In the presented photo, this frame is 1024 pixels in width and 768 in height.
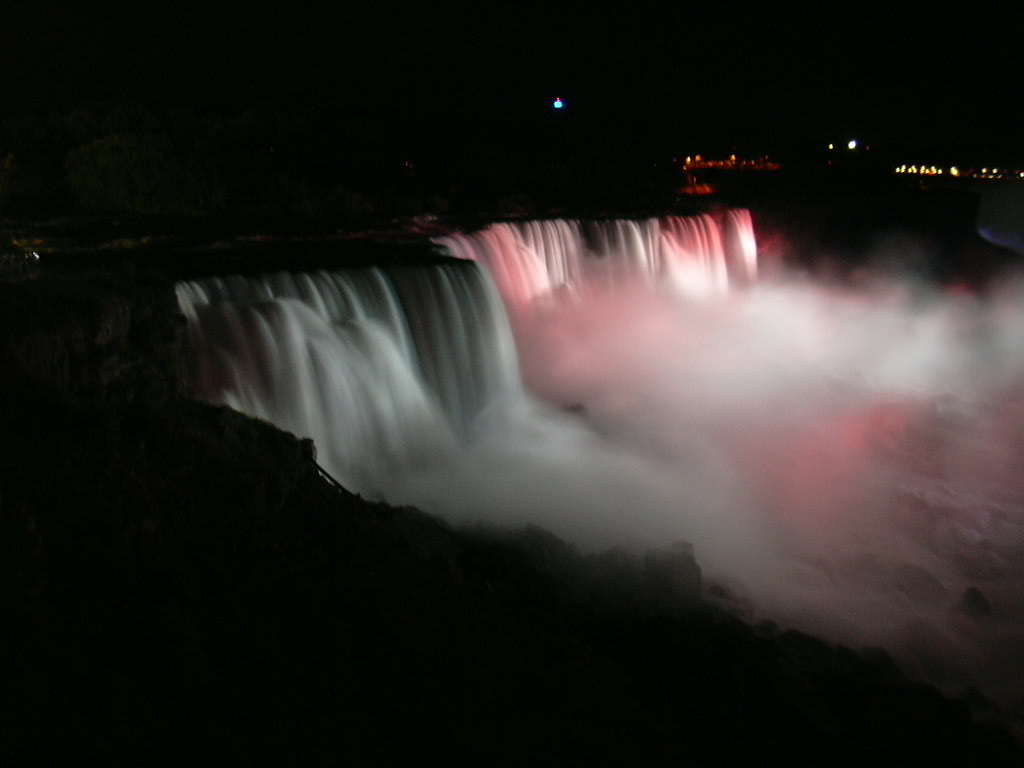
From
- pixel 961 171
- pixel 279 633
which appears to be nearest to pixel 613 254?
pixel 279 633

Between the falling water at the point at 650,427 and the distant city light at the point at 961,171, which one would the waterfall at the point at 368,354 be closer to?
the falling water at the point at 650,427

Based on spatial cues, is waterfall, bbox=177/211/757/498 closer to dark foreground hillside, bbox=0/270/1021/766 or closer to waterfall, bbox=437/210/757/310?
waterfall, bbox=437/210/757/310

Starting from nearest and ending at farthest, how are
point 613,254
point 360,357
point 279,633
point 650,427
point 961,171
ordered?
point 279,633 < point 360,357 < point 650,427 < point 613,254 < point 961,171

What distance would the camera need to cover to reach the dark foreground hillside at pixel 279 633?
302 centimetres

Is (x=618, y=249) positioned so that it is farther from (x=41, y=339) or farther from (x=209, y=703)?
(x=209, y=703)

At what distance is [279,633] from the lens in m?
3.51

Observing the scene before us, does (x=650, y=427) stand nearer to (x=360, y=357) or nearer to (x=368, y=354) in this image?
(x=368, y=354)

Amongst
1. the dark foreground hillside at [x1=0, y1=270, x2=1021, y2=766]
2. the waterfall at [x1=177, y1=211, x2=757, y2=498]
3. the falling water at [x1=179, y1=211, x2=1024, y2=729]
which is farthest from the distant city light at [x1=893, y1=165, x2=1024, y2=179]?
the dark foreground hillside at [x1=0, y1=270, x2=1021, y2=766]

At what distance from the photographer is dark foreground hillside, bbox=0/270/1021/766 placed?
3.02 meters

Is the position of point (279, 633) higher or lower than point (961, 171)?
higher

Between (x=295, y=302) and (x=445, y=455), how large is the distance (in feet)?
8.08

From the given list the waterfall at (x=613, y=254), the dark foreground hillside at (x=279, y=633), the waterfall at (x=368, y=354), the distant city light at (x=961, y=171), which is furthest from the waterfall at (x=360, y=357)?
the distant city light at (x=961, y=171)

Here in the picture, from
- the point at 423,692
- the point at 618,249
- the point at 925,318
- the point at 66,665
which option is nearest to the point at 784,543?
the point at 423,692

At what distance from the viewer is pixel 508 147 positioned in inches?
996
